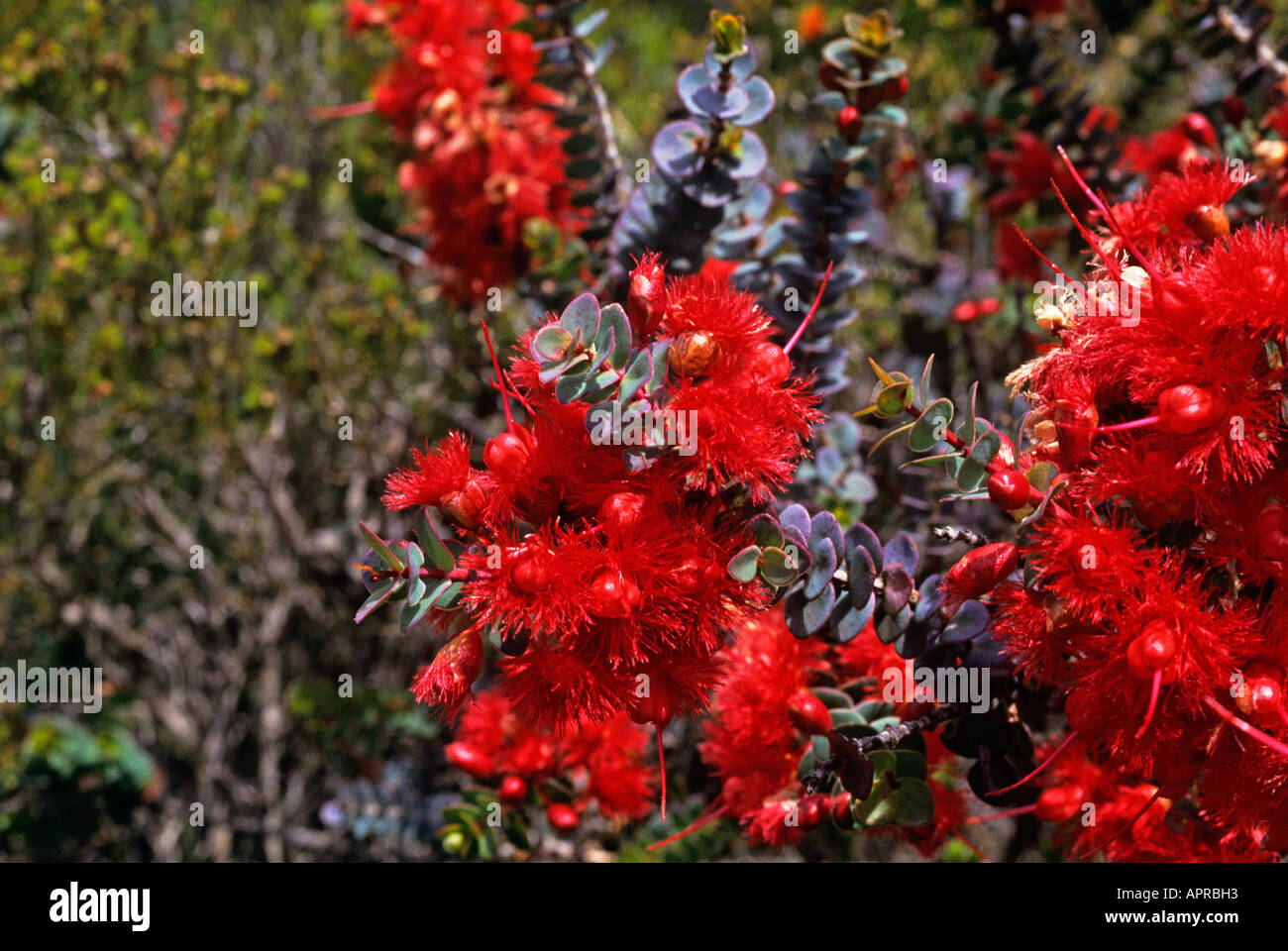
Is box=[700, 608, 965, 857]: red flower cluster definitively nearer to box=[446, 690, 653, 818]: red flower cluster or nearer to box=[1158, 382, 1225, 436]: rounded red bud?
box=[446, 690, 653, 818]: red flower cluster

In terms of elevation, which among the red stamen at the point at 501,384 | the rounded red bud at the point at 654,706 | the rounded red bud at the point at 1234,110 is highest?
the rounded red bud at the point at 1234,110

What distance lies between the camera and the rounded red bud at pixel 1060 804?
1229mm

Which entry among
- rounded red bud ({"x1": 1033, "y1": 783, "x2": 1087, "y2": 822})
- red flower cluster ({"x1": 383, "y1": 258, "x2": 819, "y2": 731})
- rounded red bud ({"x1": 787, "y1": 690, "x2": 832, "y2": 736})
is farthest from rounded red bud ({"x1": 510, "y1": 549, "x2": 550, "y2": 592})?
rounded red bud ({"x1": 1033, "y1": 783, "x2": 1087, "y2": 822})

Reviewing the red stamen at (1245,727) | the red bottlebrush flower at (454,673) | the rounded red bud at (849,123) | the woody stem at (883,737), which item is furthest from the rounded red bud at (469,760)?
the rounded red bud at (849,123)

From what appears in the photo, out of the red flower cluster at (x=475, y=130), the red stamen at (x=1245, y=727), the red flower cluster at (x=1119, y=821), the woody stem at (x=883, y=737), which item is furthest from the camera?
the red flower cluster at (x=475, y=130)

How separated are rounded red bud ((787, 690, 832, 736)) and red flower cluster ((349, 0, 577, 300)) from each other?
48.5 inches

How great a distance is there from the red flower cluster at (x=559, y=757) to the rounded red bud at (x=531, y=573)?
606mm

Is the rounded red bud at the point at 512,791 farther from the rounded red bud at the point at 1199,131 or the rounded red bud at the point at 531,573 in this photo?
the rounded red bud at the point at 1199,131

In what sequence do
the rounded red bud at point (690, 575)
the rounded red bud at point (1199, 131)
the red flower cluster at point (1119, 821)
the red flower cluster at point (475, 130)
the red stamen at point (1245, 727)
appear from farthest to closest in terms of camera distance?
the red flower cluster at point (475, 130), the rounded red bud at point (1199, 131), the red flower cluster at point (1119, 821), the rounded red bud at point (690, 575), the red stamen at point (1245, 727)

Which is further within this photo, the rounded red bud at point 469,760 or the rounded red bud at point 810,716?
the rounded red bud at point 469,760

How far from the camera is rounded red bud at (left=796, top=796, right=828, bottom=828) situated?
3.75 ft

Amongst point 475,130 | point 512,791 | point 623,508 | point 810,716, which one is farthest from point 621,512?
point 475,130

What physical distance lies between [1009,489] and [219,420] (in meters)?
2.03

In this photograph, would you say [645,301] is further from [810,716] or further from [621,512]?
[810,716]
